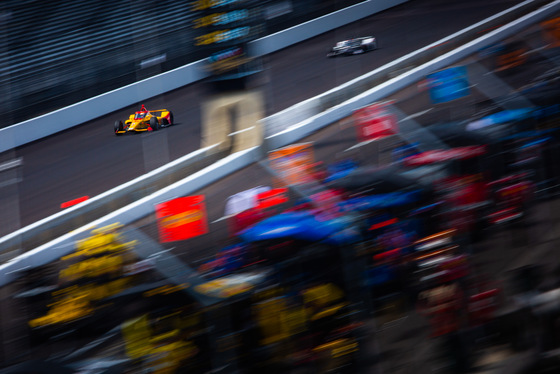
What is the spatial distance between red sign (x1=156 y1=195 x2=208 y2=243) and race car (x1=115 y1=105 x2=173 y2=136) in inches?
36.7

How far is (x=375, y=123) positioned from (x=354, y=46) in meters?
2.15

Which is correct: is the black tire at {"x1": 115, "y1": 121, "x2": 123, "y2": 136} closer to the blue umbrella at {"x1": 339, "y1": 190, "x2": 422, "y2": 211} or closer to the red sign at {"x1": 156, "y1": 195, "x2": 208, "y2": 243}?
the red sign at {"x1": 156, "y1": 195, "x2": 208, "y2": 243}

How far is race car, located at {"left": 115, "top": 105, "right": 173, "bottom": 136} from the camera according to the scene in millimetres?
4773

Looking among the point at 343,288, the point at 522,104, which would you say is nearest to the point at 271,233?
the point at 343,288

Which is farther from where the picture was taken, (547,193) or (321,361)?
(547,193)

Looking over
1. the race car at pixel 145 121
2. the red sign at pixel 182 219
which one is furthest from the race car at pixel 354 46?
the red sign at pixel 182 219

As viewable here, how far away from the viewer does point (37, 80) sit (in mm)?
3709

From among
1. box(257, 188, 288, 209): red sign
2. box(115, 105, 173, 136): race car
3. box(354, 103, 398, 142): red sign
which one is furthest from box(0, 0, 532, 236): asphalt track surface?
box(257, 188, 288, 209): red sign

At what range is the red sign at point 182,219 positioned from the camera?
2.87 metres

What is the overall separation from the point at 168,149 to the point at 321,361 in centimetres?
375

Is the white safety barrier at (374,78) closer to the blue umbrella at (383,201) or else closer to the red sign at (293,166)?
the red sign at (293,166)

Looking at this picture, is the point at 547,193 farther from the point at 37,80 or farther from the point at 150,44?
the point at 37,80

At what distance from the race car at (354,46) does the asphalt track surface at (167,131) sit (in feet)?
0.26

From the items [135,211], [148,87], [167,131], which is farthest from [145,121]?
[135,211]
